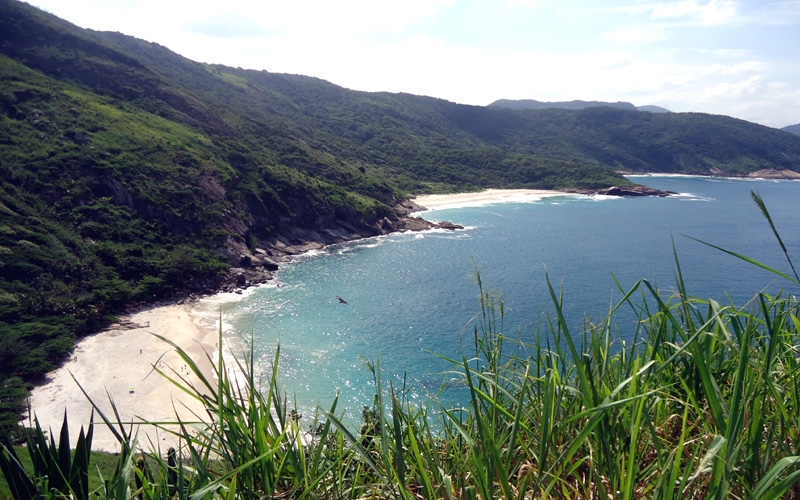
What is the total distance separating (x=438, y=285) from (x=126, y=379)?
24.0 metres

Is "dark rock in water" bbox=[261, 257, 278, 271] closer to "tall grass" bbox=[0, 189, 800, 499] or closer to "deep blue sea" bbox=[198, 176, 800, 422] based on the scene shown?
"deep blue sea" bbox=[198, 176, 800, 422]

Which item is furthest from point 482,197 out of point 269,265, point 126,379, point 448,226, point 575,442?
point 575,442

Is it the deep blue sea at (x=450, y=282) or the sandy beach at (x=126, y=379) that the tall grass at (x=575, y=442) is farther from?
the sandy beach at (x=126, y=379)

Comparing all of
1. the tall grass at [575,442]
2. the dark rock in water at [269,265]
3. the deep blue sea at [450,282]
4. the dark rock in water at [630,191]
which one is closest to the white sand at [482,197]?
the dark rock in water at [630,191]

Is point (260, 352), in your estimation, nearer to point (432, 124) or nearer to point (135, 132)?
point (135, 132)

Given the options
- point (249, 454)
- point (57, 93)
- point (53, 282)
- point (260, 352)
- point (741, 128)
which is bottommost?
point (260, 352)

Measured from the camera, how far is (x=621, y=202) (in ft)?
276

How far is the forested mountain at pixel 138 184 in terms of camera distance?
31.3 m

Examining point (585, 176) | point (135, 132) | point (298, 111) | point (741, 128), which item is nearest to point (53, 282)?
point (135, 132)

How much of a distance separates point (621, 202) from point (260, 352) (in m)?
75.3

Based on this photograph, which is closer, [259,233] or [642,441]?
[642,441]

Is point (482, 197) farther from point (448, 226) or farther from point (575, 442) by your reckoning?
point (575, 442)

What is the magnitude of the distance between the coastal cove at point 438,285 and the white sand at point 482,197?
10.6 metres

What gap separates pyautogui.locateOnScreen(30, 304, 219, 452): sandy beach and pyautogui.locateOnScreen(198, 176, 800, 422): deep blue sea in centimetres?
328
